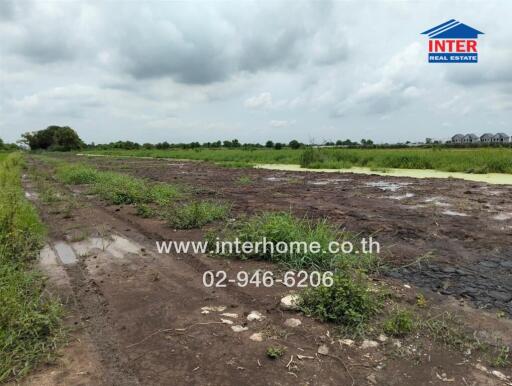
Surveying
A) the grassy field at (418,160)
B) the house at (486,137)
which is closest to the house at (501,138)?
the house at (486,137)

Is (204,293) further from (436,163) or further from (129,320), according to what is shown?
(436,163)

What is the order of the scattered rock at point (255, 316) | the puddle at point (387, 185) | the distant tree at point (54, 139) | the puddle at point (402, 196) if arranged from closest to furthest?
the scattered rock at point (255, 316), the puddle at point (402, 196), the puddle at point (387, 185), the distant tree at point (54, 139)

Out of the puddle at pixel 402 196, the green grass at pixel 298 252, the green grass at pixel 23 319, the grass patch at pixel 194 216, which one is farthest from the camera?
the puddle at pixel 402 196

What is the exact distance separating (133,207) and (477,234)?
21.7 feet

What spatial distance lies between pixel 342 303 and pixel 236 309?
93 cm

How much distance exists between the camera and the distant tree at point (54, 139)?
7531cm

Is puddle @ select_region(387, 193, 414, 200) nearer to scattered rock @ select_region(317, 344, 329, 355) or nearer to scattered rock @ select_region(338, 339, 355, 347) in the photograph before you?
scattered rock @ select_region(338, 339, 355, 347)

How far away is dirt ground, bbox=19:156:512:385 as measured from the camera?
8.06 feet

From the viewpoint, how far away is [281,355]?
262cm

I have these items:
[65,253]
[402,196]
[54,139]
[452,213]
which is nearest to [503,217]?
[452,213]

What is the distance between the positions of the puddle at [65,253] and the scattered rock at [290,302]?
2.84 m

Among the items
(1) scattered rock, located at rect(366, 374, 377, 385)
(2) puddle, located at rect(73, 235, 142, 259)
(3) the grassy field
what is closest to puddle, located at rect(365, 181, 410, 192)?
(3) the grassy field

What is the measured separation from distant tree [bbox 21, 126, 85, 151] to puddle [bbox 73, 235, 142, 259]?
7845 centimetres

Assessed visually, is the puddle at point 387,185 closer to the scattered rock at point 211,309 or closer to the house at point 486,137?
the scattered rock at point 211,309
